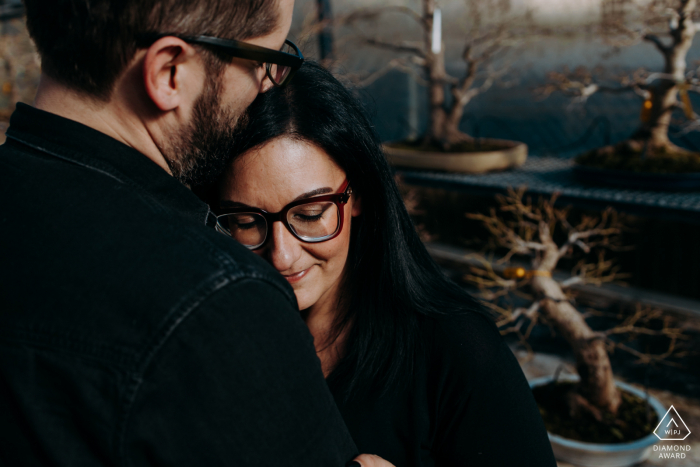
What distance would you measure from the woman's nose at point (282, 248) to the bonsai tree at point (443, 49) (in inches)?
140

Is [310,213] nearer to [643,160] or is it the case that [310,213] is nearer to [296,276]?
[296,276]

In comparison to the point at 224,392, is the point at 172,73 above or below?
above

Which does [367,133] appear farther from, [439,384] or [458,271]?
[458,271]

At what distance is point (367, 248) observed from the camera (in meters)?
1.32

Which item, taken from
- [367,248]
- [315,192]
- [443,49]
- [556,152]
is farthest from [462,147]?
[315,192]

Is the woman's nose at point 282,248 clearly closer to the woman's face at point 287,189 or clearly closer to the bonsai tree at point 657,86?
the woman's face at point 287,189

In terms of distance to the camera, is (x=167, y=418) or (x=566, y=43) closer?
(x=167, y=418)

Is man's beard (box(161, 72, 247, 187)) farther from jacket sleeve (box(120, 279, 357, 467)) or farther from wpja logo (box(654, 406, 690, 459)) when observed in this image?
wpja logo (box(654, 406, 690, 459))

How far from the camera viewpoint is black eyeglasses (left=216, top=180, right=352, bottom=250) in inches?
44.6

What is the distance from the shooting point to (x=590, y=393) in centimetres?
220

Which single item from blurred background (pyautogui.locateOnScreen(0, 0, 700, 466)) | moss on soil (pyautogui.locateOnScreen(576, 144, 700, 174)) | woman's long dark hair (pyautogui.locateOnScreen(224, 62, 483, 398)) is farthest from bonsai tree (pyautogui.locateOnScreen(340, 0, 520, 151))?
woman's long dark hair (pyautogui.locateOnScreen(224, 62, 483, 398))

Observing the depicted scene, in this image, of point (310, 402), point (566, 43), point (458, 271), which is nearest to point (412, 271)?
point (310, 402)

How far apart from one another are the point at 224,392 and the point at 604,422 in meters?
2.09

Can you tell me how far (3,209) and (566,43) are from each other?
506 centimetres
